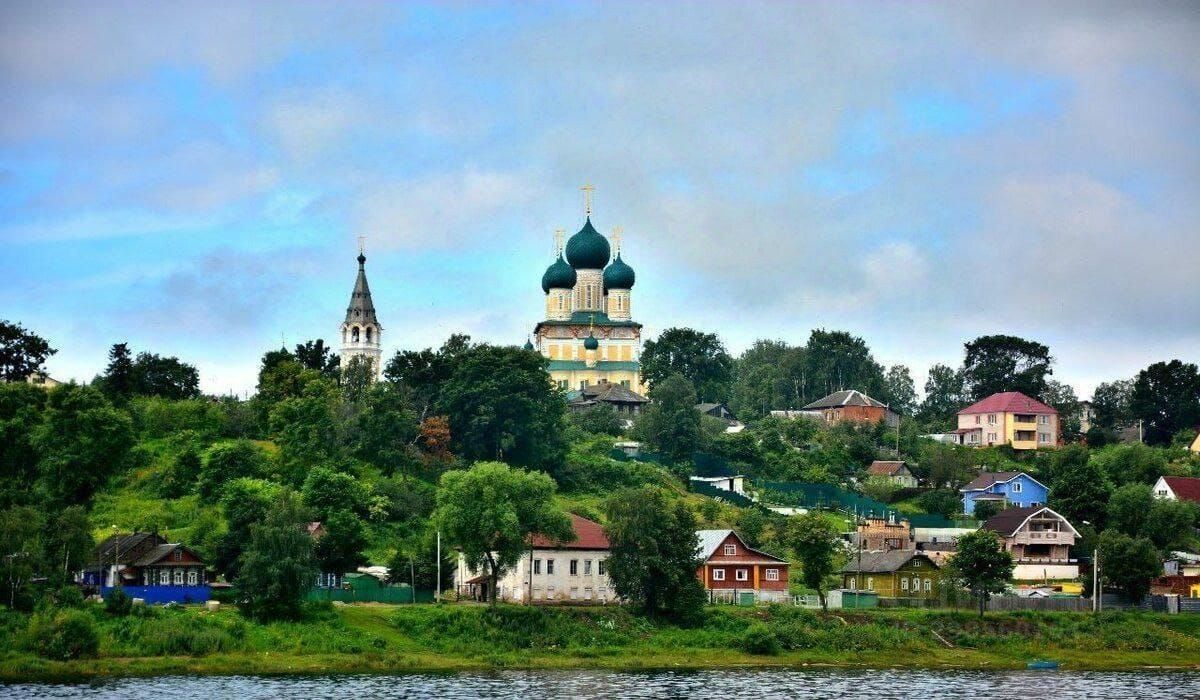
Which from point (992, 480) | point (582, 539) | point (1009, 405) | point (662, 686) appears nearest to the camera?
point (662, 686)

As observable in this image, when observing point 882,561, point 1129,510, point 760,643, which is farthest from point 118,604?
point 1129,510

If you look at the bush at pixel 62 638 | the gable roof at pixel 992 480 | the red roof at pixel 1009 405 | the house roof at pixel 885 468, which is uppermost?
the red roof at pixel 1009 405

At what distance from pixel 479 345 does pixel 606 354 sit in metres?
37.0

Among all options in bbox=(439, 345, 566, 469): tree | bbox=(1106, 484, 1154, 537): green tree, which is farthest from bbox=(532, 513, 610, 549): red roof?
bbox=(1106, 484, 1154, 537): green tree

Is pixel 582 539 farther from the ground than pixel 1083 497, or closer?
closer

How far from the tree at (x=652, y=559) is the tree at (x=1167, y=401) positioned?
224ft

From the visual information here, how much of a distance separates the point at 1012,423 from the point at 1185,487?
74.2 ft

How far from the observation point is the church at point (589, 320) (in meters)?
140

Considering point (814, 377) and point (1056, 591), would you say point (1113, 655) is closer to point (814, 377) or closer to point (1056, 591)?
point (1056, 591)

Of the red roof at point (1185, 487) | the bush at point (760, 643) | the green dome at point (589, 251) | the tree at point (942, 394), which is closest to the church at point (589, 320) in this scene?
the green dome at point (589, 251)

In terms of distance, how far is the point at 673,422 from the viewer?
111625 millimetres

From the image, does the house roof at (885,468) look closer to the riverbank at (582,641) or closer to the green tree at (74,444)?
the riverbank at (582,641)

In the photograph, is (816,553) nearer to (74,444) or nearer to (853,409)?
(74,444)

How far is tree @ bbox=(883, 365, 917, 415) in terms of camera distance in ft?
495
